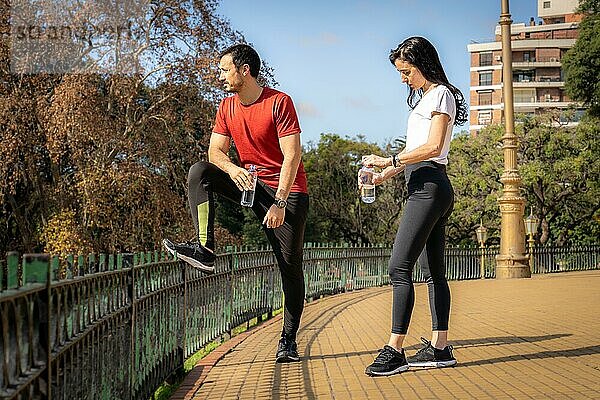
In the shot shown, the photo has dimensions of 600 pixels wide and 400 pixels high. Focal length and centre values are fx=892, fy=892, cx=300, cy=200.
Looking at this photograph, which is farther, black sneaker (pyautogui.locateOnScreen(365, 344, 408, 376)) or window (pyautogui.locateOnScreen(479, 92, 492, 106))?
window (pyautogui.locateOnScreen(479, 92, 492, 106))

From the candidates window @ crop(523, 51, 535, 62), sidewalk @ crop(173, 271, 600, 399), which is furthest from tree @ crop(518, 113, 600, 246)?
window @ crop(523, 51, 535, 62)

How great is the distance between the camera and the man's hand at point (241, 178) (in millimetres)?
6075

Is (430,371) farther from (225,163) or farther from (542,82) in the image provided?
(542,82)

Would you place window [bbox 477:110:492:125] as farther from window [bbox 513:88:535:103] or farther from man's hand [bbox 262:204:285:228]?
man's hand [bbox 262:204:285:228]

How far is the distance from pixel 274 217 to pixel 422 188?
1016mm

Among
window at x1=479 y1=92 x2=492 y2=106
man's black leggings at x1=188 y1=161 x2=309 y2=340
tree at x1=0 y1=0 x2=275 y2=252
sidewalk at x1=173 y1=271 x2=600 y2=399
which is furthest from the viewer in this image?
window at x1=479 y1=92 x2=492 y2=106

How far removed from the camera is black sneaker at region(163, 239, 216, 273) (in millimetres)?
5930

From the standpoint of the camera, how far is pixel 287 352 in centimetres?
659

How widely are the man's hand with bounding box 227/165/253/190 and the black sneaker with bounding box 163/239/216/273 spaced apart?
51 cm

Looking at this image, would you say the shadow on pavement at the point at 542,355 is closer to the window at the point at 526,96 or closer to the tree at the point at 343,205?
the tree at the point at 343,205

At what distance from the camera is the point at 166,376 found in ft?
19.9

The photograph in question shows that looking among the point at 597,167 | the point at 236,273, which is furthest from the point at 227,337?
the point at 597,167

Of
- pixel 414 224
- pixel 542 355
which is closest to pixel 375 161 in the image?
pixel 414 224

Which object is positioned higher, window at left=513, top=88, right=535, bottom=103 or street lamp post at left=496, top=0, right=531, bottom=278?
window at left=513, top=88, right=535, bottom=103
